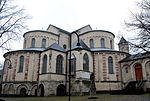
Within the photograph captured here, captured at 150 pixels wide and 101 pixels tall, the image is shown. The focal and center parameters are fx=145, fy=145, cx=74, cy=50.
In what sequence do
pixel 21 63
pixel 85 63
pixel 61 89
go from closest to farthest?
pixel 85 63
pixel 61 89
pixel 21 63

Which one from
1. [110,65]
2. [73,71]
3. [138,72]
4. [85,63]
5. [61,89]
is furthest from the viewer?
[110,65]

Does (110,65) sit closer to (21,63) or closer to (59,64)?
(59,64)

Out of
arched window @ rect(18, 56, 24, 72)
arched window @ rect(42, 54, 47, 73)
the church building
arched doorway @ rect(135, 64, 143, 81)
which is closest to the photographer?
the church building

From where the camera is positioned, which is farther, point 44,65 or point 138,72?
point 138,72

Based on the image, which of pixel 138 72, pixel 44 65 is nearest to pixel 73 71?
pixel 44 65

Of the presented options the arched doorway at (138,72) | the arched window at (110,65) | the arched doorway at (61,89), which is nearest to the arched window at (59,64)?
the arched doorway at (61,89)

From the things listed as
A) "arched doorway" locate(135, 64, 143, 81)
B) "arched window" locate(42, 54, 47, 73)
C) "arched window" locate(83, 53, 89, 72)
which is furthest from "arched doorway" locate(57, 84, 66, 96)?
"arched doorway" locate(135, 64, 143, 81)

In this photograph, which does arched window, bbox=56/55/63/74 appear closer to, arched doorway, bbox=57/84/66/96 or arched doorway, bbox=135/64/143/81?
arched doorway, bbox=57/84/66/96

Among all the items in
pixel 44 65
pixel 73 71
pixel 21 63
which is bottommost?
pixel 73 71

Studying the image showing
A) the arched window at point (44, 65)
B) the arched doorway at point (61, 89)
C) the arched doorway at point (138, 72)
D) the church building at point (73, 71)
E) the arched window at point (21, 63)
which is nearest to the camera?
the church building at point (73, 71)

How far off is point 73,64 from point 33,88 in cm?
913

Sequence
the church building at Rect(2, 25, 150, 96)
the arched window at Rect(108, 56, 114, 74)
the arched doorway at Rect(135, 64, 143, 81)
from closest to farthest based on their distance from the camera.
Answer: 1. the church building at Rect(2, 25, 150, 96)
2. the arched doorway at Rect(135, 64, 143, 81)
3. the arched window at Rect(108, 56, 114, 74)

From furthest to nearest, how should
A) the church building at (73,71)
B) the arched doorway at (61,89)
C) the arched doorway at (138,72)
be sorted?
the arched doorway at (138,72)
the arched doorway at (61,89)
the church building at (73,71)

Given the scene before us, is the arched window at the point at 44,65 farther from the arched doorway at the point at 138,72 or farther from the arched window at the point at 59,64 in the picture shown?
the arched doorway at the point at 138,72
